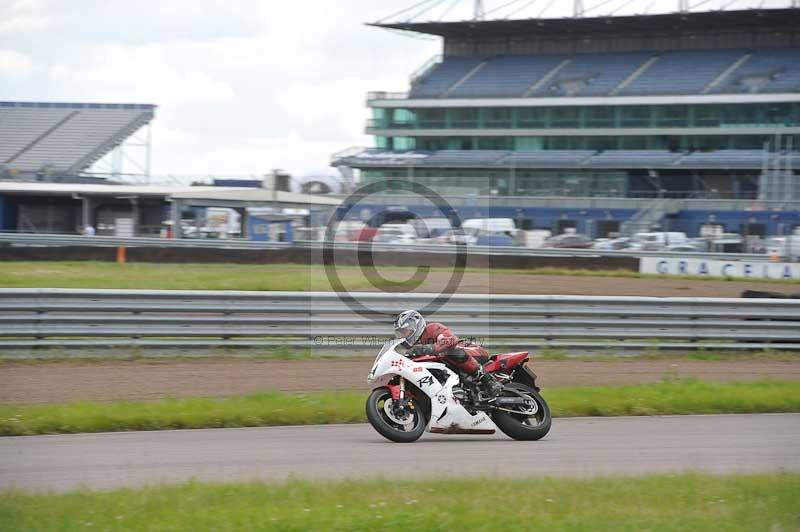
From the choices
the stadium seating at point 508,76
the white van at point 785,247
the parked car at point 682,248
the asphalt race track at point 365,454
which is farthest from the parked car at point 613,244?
the asphalt race track at point 365,454

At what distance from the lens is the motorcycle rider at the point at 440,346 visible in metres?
8.91

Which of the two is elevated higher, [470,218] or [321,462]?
[470,218]

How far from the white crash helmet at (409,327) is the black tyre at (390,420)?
1.80 feet

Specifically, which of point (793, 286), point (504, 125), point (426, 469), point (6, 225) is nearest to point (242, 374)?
point (426, 469)

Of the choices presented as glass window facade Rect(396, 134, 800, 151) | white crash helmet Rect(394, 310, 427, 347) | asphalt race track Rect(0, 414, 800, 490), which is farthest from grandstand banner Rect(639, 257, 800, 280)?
glass window facade Rect(396, 134, 800, 151)

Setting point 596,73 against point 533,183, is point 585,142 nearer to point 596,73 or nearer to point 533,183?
point 596,73

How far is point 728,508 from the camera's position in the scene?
6.15 m

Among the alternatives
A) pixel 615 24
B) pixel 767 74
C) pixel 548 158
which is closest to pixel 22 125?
pixel 548 158

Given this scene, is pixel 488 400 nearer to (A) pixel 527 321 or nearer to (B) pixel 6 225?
(A) pixel 527 321

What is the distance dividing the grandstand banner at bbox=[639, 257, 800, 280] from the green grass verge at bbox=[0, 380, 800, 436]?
18.3 meters

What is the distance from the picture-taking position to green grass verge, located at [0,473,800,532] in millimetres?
5598

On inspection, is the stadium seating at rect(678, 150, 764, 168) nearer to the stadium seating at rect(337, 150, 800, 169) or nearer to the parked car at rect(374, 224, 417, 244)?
the stadium seating at rect(337, 150, 800, 169)

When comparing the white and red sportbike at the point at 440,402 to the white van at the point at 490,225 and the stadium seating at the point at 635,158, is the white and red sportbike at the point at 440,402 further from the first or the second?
the stadium seating at the point at 635,158

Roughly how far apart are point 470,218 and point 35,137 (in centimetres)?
2394
